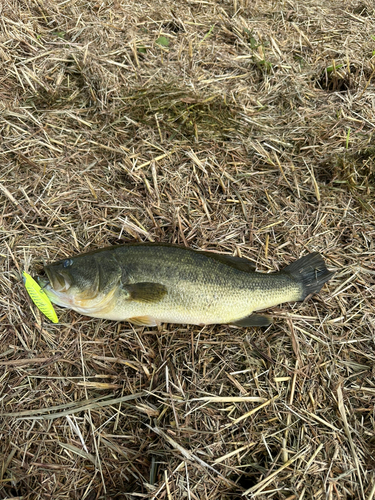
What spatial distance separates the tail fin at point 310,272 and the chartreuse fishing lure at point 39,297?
2.37 meters

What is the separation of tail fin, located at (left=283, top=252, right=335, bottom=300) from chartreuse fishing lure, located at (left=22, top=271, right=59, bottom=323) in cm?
237

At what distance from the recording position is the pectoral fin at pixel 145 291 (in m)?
3.09

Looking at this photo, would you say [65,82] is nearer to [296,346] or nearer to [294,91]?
[294,91]

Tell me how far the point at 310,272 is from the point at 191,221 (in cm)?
Result: 137

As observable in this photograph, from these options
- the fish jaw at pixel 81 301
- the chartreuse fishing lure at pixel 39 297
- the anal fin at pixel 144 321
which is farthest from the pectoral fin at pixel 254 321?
the chartreuse fishing lure at pixel 39 297

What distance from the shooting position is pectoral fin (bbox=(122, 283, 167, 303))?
3086 millimetres

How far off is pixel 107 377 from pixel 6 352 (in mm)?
964

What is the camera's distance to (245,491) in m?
2.79

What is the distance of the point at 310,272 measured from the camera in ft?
11.5

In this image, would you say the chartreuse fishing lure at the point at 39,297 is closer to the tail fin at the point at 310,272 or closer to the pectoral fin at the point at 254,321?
the pectoral fin at the point at 254,321

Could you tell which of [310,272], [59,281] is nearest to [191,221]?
[310,272]

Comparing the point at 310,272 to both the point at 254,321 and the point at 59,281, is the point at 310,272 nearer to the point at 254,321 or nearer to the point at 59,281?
the point at 254,321

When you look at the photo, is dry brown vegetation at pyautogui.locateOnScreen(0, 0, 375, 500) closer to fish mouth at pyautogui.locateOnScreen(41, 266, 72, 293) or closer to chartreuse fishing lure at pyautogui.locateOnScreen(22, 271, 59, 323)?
chartreuse fishing lure at pyautogui.locateOnScreen(22, 271, 59, 323)

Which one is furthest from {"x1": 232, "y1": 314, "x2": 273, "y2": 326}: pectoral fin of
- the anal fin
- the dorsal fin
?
the anal fin
